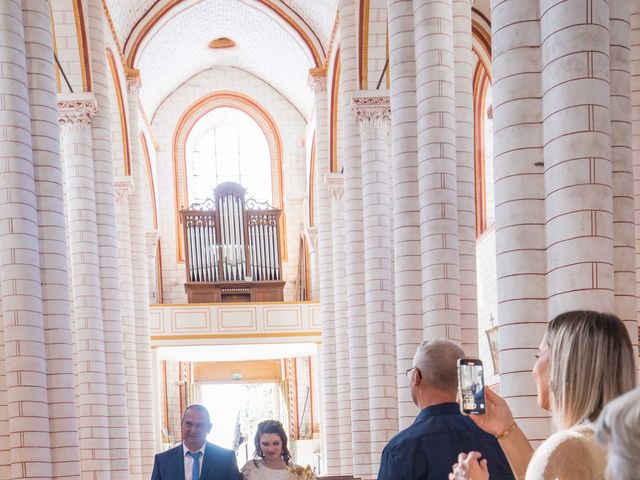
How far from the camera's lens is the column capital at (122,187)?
22.2 meters

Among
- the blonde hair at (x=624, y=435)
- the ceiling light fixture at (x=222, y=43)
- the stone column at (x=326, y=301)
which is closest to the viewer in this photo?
the blonde hair at (x=624, y=435)

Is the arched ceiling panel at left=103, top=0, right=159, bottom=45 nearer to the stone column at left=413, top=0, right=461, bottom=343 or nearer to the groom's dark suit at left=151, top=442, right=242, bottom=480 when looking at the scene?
the stone column at left=413, top=0, right=461, bottom=343

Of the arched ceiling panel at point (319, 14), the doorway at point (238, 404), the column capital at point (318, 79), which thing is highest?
the arched ceiling panel at point (319, 14)

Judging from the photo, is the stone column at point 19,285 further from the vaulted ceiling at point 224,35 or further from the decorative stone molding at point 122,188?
→ the decorative stone molding at point 122,188

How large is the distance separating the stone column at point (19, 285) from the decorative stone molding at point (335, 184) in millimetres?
9844

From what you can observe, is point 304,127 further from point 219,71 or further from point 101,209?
point 101,209

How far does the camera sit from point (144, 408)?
72.5ft

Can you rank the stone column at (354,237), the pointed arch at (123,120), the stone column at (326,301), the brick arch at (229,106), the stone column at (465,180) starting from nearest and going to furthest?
the stone column at (465,180)
the stone column at (354,237)
the stone column at (326,301)
the pointed arch at (123,120)
the brick arch at (229,106)

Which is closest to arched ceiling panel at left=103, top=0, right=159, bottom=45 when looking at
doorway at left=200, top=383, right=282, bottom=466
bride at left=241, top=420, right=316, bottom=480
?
doorway at left=200, top=383, right=282, bottom=466

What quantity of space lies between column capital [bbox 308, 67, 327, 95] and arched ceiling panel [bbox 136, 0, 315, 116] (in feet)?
4.32

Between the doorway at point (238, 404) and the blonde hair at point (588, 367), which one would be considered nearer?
the blonde hair at point (588, 367)

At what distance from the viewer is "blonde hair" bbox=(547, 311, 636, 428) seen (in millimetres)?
2439

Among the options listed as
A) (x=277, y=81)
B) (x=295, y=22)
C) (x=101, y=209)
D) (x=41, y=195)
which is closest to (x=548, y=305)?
(x=41, y=195)

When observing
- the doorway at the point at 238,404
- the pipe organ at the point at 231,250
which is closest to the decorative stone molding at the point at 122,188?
the pipe organ at the point at 231,250
